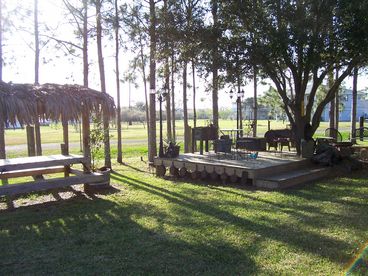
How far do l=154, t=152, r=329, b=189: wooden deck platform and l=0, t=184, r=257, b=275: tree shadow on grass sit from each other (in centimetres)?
289

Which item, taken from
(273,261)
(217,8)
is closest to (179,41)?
(217,8)

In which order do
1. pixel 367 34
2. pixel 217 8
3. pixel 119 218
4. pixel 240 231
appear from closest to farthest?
pixel 240 231 < pixel 119 218 < pixel 367 34 < pixel 217 8

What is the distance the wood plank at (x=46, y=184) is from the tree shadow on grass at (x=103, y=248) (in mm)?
424

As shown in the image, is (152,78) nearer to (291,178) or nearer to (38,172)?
(38,172)

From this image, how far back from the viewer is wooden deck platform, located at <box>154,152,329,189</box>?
8.73 meters

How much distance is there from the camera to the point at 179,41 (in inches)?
427

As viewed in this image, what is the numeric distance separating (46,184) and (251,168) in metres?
4.48

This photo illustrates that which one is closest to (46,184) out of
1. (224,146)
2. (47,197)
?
(47,197)

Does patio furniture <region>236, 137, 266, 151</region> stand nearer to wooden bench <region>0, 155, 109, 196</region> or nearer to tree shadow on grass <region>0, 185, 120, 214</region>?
tree shadow on grass <region>0, 185, 120, 214</region>

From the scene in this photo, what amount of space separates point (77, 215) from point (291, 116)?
308 inches

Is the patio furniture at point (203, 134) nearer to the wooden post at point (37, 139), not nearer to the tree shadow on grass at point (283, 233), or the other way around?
the tree shadow on grass at point (283, 233)

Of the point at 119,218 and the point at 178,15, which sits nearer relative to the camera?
the point at 119,218

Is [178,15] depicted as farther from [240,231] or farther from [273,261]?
[273,261]

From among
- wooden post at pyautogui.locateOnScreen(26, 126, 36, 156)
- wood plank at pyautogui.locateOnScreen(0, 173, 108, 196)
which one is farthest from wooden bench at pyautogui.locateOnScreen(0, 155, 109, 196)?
wooden post at pyautogui.locateOnScreen(26, 126, 36, 156)
